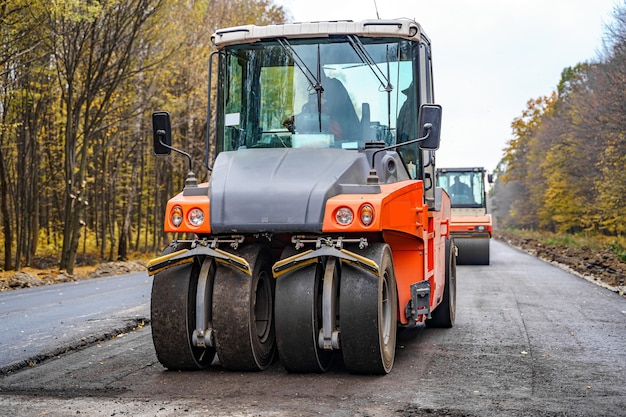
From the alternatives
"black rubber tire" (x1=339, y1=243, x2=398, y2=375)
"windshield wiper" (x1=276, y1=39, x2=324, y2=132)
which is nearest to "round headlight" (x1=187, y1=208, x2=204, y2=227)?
"black rubber tire" (x1=339, y1=243, x2=398, y2=375)

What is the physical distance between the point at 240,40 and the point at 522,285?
11.0 meters

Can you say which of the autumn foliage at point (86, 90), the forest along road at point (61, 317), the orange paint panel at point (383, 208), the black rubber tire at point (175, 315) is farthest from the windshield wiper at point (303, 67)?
the autumn foliage at point (86, 90)

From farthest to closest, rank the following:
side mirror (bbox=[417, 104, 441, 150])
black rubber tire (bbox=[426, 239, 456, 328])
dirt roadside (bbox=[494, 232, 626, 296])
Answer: dirt roadside (bbox=[494, 232, 626, 296])
black rubber tire (bbox=[426, 239, 456, 328])
side mirror (bbox=[417, 104, 441, 150])

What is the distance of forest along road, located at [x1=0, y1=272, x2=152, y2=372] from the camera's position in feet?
29.0

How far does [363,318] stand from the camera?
21.5ft

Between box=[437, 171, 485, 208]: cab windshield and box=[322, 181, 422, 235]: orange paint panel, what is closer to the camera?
box=[322, 181, 422, 235]: orange paint panel

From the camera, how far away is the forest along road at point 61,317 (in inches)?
348

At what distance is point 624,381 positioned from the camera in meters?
6.73

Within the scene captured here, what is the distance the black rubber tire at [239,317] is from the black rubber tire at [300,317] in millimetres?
216

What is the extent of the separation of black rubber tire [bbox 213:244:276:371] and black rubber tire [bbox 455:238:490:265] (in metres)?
19.5

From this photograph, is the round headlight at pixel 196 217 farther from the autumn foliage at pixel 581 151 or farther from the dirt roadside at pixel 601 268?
the autumn foliage at pixel 581 151

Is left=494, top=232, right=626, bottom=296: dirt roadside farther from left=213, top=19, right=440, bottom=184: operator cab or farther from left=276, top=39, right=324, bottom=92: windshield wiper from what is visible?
left=276, top=39, right=324, bottom=92: windshield wiper

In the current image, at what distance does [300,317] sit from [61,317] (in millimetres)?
6386

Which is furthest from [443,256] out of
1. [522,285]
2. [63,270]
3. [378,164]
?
[63,270]
